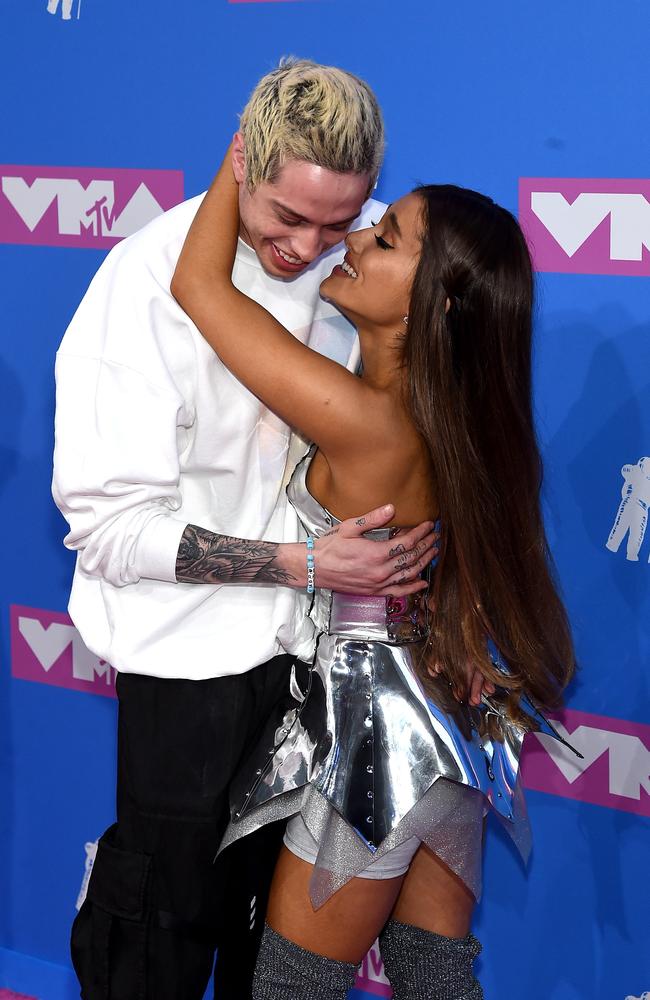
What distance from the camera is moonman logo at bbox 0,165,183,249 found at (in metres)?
2.11

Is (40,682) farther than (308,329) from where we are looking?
Yes

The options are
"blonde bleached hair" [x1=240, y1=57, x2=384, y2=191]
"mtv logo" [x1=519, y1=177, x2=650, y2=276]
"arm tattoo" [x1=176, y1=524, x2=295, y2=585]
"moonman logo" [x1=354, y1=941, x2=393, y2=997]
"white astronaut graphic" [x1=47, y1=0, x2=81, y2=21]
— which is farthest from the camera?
"moonman logo" [x1=354, y1=941, x2=393, y2=997]

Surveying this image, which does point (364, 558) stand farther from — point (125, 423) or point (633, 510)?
point (633, 510)

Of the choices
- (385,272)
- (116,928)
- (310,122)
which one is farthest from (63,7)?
(116,928)

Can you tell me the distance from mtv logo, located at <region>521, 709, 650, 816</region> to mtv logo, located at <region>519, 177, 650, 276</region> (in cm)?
75

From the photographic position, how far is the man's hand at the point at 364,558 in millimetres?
1543

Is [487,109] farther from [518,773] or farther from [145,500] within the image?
[518,773]

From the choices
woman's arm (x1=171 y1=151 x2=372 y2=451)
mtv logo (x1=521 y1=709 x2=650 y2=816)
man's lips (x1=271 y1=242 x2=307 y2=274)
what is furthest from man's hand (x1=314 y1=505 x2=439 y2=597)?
mtv logo (x1=521 y1=709 x2=650 y2=816)

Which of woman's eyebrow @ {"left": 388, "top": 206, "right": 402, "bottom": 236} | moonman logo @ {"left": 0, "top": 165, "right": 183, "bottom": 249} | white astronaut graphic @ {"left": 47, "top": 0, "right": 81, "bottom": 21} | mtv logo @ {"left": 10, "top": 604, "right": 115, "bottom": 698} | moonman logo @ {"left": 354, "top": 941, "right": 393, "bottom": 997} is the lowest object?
moonman logo @ {"left": 354, "top": 941, "right": 393, "bottom": 997}

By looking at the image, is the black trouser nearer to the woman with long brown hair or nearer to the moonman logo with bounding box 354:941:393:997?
the woman with long brown hair

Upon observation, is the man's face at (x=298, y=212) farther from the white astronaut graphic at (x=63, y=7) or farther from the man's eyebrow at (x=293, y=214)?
the white astronaut graphic at (x=63, y=7)

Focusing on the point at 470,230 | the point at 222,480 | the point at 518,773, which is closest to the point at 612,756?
the point at 518,773

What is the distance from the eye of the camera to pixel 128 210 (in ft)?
7.01

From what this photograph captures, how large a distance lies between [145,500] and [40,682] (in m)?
1.10
